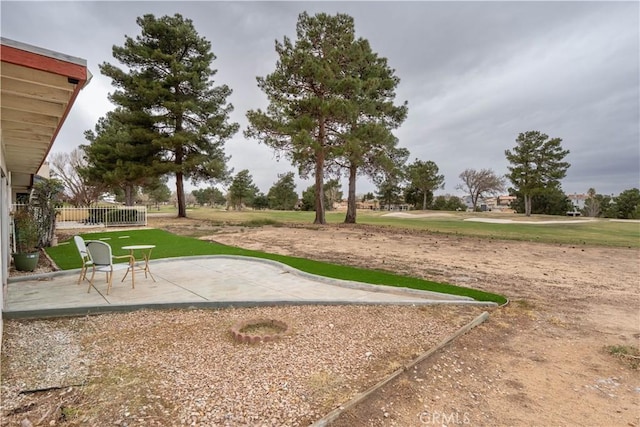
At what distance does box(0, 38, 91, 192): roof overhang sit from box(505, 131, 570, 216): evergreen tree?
3973 cm

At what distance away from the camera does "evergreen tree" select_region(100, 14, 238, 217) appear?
20266mm

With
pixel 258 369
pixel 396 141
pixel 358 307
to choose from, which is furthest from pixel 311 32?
pixel 258 369

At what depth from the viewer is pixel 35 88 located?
288 centimetres

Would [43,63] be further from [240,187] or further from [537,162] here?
[240,187]

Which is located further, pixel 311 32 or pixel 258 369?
pixel 311 32

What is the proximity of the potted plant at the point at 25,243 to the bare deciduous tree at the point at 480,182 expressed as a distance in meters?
56.0

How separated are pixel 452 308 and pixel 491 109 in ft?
95.9

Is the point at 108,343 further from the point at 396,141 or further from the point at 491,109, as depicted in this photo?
the point at 491,109

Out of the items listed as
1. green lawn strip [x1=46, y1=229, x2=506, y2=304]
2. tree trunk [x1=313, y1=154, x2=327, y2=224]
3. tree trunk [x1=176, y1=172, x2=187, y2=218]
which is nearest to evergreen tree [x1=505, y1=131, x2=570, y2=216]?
tree trunk [x1=313, y1=154, x2=327, y2=224]

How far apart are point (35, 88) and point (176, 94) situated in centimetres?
2105

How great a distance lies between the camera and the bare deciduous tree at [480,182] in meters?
51.0

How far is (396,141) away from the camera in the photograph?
19.2 meters

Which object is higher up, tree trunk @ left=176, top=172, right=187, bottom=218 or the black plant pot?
tree trunk @ left=176, top=172, right=187, bottom=218

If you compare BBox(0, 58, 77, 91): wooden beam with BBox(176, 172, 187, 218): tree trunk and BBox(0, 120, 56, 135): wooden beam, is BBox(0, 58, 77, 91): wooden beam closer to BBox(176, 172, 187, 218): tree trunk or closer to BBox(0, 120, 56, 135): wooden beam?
BBox(0, 120, 56, 135): wooden beam
